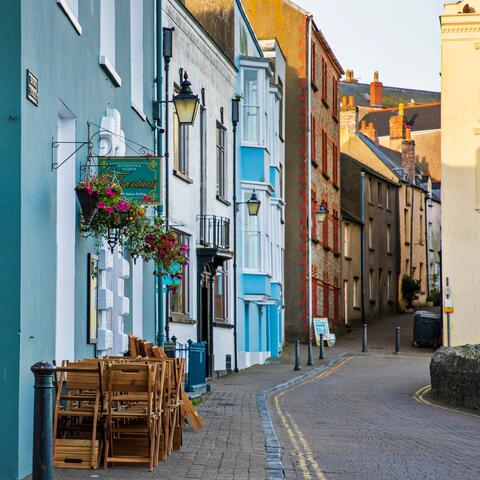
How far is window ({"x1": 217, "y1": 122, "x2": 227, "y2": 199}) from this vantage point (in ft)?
95.5

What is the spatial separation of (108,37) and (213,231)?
12.2 meters

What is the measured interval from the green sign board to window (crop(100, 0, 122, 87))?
172 cm

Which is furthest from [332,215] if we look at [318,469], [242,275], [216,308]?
[318,469]

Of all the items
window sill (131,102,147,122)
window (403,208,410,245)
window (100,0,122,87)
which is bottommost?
window sill (131,102,147,122)

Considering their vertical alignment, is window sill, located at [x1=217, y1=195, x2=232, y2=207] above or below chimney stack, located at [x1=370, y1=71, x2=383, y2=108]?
below

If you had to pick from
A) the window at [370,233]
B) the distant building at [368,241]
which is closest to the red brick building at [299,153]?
the distant building at [368,241]

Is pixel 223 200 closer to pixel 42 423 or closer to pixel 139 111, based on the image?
pixel 139 111

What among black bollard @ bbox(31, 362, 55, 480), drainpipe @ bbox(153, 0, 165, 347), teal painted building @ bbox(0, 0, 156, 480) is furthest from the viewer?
drainpipe @ bbox(153, 0, 165, 347)

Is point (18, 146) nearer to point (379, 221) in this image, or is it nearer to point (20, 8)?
point (20, 8)

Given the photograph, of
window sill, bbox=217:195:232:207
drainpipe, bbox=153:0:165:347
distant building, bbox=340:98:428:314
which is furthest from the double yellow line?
distant building, bbox=340:98:428:314

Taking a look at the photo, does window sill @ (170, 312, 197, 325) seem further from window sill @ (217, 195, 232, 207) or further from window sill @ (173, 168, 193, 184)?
window sill @ (217, 195, 232, 207)

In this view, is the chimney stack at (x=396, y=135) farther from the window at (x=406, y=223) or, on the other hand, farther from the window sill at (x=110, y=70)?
the window sill at (x=110, y=70)

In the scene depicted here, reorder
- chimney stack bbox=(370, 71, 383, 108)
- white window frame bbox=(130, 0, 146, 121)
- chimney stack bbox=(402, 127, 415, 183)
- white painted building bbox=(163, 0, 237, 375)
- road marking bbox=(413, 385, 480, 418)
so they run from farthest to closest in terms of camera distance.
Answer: chimney stack bbox=(370, 71, 383, 108) < chimney stack bbox=(402, 127, 415, 183) < white painted building bbox=(163, 0, 237, 375) < road marking bbox=(413, 385, 480, 418) < white window frame bbox=(130, 0, 146, 121)

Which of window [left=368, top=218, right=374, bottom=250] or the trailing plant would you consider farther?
the trailing plant
